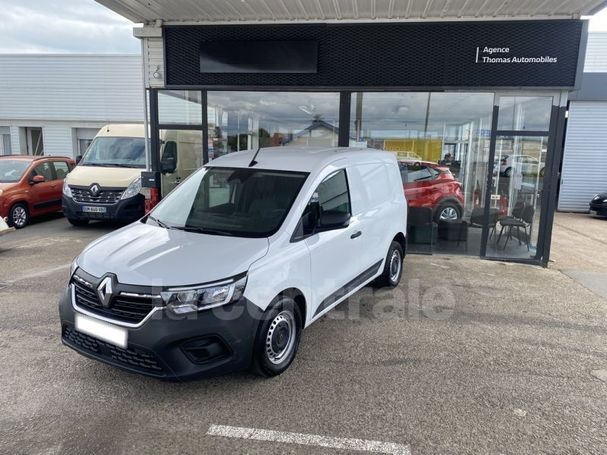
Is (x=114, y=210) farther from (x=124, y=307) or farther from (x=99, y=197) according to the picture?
(x=124, y=307)

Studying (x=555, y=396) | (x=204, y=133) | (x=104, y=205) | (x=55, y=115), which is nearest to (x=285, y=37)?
(x=204, y=133)

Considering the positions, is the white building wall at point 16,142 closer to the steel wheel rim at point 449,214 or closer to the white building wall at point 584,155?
the steel wheel rim at point 449,214

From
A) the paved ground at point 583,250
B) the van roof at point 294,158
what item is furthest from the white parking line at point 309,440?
the paved ground at point 583,250

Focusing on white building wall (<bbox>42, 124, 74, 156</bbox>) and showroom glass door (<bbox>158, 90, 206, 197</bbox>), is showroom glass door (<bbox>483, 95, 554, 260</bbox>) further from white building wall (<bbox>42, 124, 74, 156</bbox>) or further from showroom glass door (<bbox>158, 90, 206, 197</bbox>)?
white building wall (<bbox>42, 124, 74, 156</bbox>)

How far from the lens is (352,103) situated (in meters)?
7.84

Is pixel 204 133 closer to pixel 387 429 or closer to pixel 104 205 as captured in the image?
pixel 104 205

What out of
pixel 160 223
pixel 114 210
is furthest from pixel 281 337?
pixel 114 210

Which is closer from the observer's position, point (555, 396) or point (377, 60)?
point (555, 396)

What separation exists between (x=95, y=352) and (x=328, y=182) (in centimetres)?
246

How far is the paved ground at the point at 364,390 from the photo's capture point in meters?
2.86

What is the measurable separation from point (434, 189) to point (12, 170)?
31.5 ft

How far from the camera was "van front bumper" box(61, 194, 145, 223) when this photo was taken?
9.38 m

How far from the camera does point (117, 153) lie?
412 inches

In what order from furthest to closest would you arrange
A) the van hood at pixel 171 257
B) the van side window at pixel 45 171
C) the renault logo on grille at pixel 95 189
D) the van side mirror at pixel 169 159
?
the van side window at pixel 45 171 < the renault logo on grille at pixel 95 189 < the van side mirror at pixel 169 159 < the van hood at pixel 171 257
